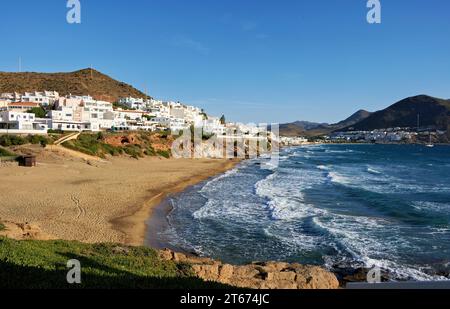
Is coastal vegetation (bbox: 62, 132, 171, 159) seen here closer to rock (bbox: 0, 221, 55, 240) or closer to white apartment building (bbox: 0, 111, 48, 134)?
white apartment building (bbox: 0, 111, 48, 134)

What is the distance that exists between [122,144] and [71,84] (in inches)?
2516

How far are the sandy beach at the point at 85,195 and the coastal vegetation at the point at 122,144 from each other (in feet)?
14.5

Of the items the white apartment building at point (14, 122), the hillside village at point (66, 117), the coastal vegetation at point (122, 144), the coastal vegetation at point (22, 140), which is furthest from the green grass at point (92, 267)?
the white apartment building at point (14, 122)

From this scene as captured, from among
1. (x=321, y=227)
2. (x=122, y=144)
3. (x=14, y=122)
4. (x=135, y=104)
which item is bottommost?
(x=321, y=227)

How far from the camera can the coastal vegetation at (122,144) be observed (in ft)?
149

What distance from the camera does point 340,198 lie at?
93.3ft

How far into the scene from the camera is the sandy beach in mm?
17812

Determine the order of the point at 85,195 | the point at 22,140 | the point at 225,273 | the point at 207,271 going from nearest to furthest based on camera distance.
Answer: the point at 207,271, the point at 225,273, the point at 85,195, the point at 22,140

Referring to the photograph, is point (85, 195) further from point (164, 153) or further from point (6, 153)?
point (164, 153)

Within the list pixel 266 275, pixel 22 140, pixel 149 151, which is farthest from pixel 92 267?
pixel 149 151

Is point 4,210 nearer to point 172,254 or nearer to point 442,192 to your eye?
point 172,254

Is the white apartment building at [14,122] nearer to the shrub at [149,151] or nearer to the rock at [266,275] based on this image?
the shrub at [149,151]

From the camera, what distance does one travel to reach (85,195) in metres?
25.6

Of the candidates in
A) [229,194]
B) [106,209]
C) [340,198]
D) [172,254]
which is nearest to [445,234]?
[340,198]
